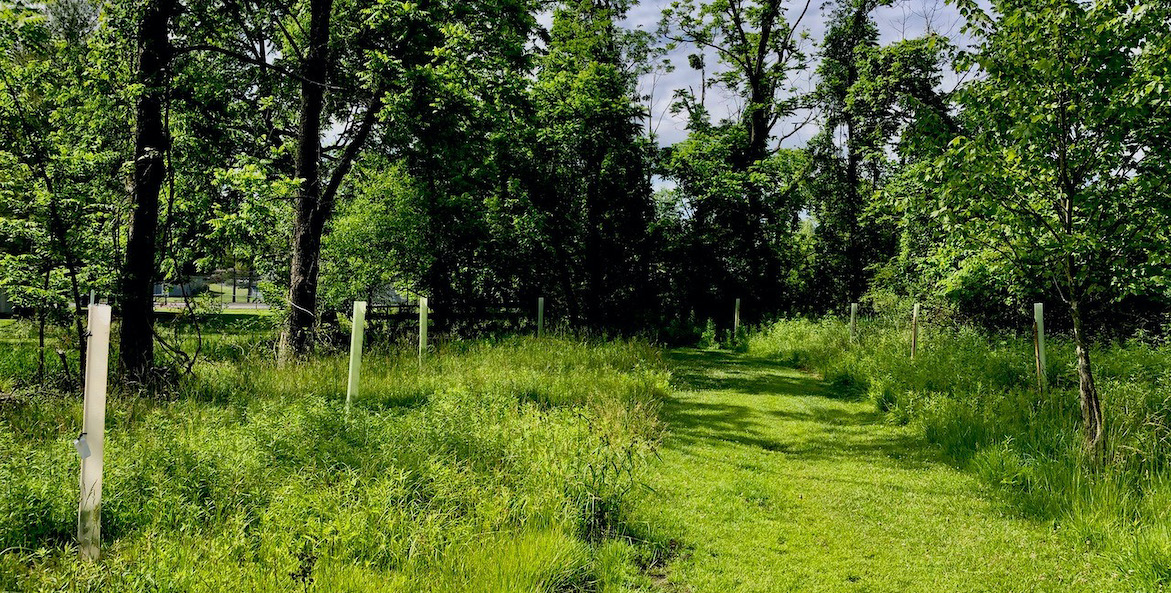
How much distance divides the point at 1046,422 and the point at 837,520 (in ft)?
9.26

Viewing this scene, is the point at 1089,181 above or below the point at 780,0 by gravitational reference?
below

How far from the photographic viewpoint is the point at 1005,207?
18.9 ft

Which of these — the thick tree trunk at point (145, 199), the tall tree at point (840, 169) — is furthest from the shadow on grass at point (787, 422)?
the tall tree at point (840, 169)

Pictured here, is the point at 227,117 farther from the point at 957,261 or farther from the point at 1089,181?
the point at 957,261

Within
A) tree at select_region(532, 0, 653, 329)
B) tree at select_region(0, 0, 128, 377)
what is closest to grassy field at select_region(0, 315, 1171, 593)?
tree at select_region(0, 0, 128, 377)

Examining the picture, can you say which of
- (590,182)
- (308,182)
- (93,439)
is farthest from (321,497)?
(590,182)

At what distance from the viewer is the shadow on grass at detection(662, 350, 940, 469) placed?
6.90m

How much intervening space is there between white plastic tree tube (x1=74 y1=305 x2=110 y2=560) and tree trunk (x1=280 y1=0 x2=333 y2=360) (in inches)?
288

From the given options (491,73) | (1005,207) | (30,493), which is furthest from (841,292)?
(30,493)

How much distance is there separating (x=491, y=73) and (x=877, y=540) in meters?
9.02

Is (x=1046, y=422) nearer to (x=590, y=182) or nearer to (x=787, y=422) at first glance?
(x=787, y=422)

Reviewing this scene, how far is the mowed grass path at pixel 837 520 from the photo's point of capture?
3969 millimetres

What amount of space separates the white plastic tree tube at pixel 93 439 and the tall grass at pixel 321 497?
13 centimetres

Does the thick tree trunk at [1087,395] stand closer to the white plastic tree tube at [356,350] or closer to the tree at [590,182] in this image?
the white plastic tree tube at [356,350]
